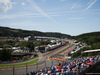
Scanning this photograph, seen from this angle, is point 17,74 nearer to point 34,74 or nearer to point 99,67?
point 34,74

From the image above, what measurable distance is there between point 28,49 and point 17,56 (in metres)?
7.95

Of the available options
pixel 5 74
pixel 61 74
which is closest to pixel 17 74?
pixel 5 74

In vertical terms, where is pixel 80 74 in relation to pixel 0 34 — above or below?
below

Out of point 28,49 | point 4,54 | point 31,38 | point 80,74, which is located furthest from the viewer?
point 31,38

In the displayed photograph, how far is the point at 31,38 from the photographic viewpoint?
120688 millimetres

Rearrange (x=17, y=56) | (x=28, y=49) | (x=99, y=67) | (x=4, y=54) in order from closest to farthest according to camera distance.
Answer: (x=99, y=67) → (x=4, y=54) → (x=17, y=56) → (x=28, y=49)

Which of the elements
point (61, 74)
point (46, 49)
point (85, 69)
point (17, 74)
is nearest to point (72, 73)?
point (61, 74)

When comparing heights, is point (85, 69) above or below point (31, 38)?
below

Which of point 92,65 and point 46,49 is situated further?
point 46,49

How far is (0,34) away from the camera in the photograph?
124125 mm

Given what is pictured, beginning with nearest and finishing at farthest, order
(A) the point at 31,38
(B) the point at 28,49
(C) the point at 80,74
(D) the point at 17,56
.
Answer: (C) the point at 80,74, (D) the point at 17,56, (B) the point at 28,49, (A) the point at 31,38

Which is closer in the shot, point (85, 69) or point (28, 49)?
point (85, 69)

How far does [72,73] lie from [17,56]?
3474 centimetres

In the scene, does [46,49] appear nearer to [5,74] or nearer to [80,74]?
[5,74]
